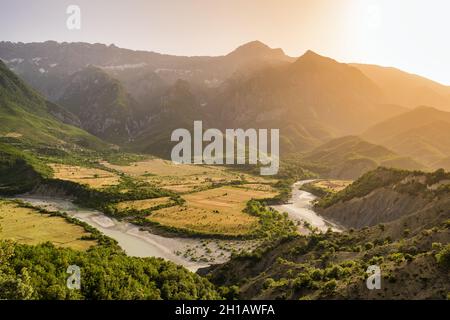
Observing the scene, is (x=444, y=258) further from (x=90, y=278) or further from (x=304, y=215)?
(x=304, y=215)

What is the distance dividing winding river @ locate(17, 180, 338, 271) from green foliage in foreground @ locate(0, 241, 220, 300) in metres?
35.6

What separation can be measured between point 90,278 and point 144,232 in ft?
280

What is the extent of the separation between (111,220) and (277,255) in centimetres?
8539

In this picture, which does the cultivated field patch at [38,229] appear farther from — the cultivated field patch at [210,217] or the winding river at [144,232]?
the cultivated field patch at [210,217]

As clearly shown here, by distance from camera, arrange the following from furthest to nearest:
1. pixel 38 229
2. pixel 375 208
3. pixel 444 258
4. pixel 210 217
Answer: pixel 210 217, pixel 375 208, pixel 38 229, pixel 444 258

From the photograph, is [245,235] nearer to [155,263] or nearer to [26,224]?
[155,263]

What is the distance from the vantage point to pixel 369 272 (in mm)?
58000

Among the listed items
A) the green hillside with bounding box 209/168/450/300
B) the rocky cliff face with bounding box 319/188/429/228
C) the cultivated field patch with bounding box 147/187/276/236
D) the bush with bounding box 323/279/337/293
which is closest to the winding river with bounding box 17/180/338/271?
the rocky cliff face with bounding box 319/188/429/228

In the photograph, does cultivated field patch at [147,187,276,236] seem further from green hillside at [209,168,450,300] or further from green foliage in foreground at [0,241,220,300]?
green foliage in foreground at [0,241,220,300]

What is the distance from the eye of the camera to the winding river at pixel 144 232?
114 meters

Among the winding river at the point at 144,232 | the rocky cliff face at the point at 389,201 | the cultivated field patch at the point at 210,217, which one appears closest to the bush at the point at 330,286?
the winding river at the point at 144,232

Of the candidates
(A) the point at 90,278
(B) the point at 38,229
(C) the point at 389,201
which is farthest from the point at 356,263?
(B) the point at 38,229

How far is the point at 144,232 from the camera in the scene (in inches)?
5468
